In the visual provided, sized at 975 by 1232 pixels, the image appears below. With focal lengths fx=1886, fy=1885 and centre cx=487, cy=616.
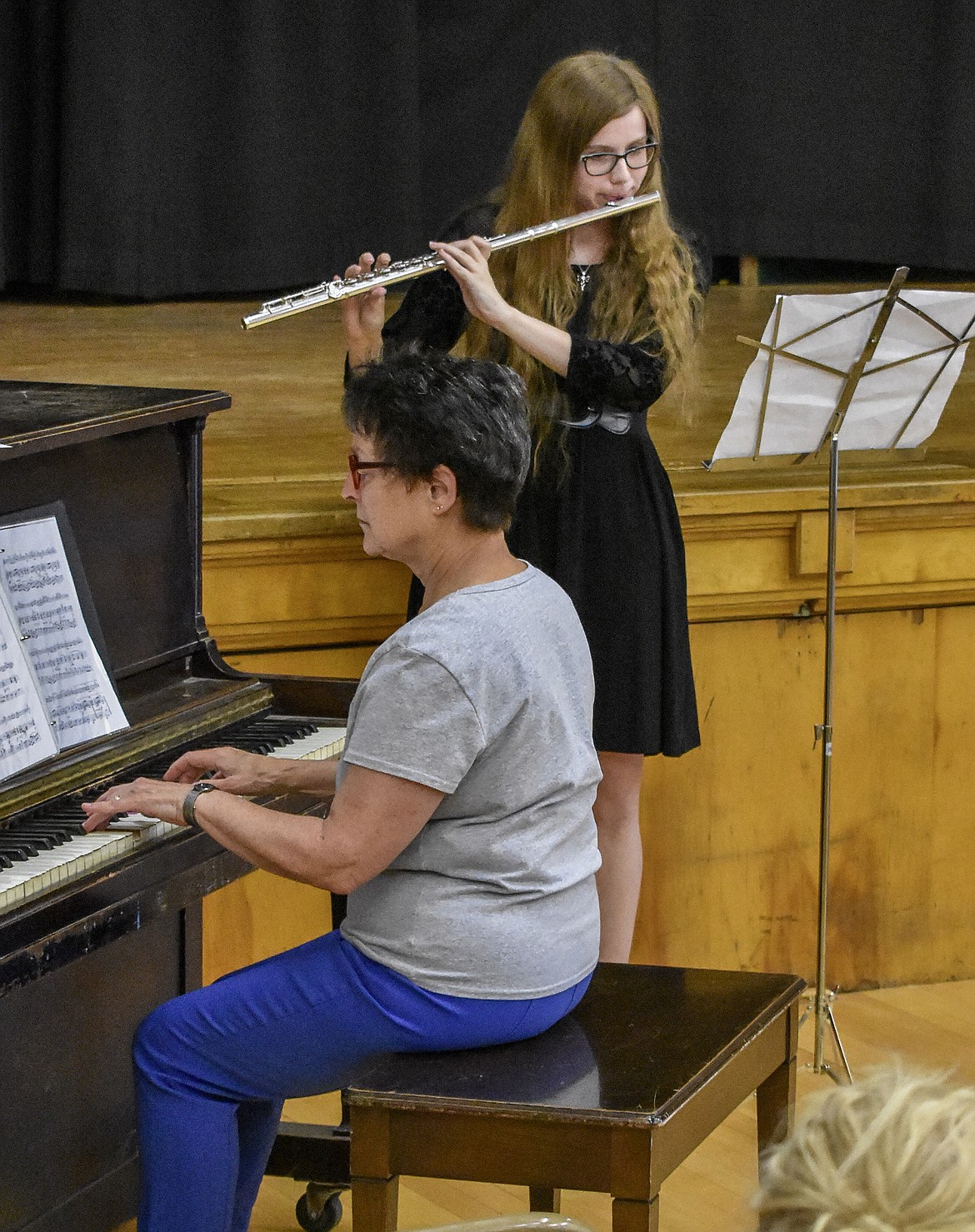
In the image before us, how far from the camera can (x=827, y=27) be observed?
562 centimetres

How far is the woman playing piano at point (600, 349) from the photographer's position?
263 cm

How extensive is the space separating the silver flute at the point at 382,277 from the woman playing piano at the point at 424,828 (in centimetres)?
64

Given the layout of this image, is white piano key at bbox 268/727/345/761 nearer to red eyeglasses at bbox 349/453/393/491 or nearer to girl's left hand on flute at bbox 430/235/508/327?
red eyeglasses at bbox 349/453/393/491

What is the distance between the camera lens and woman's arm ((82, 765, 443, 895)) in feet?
5.85

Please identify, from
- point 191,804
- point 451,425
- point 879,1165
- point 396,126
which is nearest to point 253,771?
point 191,804

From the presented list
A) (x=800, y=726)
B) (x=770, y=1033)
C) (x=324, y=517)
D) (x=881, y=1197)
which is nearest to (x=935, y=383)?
(x=800, y=726)

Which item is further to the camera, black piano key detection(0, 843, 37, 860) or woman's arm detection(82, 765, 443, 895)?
black piano key detection(0, 843, 37, 860)

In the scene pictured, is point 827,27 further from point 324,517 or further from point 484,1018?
point 484,1018

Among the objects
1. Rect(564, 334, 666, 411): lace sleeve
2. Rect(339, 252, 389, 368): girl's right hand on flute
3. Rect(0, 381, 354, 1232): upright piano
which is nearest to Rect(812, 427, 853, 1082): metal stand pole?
Rect(564, 334, 666, 411): lace sleeve

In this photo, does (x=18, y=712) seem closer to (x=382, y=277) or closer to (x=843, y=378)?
(x=382, y=277)

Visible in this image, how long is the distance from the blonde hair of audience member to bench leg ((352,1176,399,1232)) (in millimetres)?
973

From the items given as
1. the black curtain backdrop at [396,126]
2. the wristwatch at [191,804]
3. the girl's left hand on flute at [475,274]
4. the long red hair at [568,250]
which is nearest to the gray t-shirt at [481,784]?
the wristwatch at [191,804]

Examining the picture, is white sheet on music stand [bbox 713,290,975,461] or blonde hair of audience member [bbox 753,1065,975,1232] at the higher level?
white sheet on music stand [bbox 713,290,975,461]

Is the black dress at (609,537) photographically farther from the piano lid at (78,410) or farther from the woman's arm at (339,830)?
the woman's arm at (339,830)
